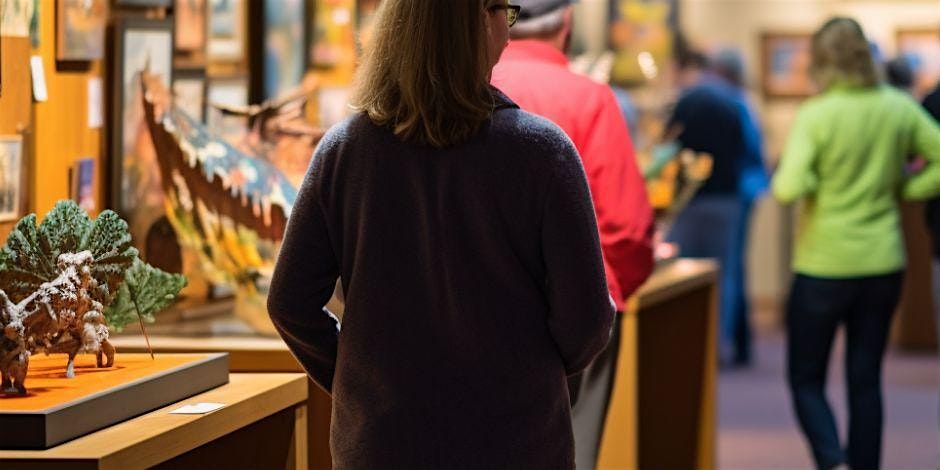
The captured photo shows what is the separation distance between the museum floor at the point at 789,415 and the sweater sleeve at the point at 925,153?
1.36 meters

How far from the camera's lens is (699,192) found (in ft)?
28.9

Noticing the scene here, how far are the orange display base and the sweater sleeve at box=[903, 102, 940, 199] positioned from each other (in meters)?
3.08

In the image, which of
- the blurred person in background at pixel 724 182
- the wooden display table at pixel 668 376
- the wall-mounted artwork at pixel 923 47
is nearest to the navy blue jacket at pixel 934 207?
the wooden display table at pixel 668 376

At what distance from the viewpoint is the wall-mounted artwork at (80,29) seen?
11.4 feet

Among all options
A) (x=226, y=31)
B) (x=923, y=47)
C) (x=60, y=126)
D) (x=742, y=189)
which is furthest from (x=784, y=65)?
(x=60, y=126)

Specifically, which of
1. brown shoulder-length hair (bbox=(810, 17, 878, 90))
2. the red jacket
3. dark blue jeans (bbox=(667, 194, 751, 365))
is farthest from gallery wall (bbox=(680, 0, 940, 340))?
the red jacket

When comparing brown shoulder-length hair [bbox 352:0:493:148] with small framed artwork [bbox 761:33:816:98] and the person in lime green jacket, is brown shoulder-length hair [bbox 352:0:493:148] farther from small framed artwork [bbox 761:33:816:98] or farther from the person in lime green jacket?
small framed artwork [bbox 761:33:816:98]

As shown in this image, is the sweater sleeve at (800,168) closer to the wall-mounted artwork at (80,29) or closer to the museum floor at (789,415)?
the museum floor at (789,415)

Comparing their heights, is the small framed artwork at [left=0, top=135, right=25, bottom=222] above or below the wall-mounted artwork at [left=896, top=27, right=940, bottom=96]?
below

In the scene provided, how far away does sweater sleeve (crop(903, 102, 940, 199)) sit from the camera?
5297 mm

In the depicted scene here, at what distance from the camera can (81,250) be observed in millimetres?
2654

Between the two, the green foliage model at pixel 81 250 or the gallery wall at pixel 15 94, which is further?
the gallery wall at pixel 15 94

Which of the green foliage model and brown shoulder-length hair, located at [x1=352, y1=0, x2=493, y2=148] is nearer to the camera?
brown shoulder-length hair, located at [x1=352, y1=0, x2=493, y2=148]

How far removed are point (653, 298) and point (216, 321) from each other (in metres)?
1.60
